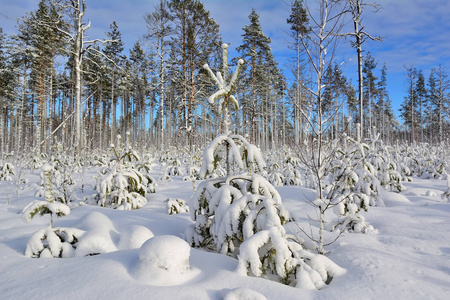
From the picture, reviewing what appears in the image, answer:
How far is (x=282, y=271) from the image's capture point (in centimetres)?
178

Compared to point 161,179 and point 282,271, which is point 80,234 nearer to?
point 282,271

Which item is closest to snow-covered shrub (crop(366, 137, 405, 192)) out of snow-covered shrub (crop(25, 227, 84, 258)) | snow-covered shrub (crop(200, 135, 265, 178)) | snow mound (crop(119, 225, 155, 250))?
snow-covered shrub (crop(200, 135, 265, 178))

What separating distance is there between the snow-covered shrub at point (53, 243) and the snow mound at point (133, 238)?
1.40 ft

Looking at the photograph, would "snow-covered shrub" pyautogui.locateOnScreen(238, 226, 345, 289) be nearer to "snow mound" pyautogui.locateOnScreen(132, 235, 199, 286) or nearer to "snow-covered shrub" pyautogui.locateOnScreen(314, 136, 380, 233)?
"snow mound" pyautogui.locateOnScreen(132, 235, 199, 286)

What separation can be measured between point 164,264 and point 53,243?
1217mm

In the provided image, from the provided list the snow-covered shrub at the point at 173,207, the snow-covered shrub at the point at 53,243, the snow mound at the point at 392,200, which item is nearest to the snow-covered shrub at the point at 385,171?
the snow mound at the point at 392,200

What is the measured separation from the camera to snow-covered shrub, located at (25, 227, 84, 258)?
2.06 metres

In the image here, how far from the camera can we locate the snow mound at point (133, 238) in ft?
8.01

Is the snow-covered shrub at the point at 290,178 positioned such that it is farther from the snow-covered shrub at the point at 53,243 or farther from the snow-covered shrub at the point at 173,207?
the snow-covered shrub at the point at 53,243

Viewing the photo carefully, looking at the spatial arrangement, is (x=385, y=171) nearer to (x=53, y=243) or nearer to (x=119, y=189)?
(x=119, y=189)

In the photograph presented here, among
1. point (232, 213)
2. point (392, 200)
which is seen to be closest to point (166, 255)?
point (232, 213)

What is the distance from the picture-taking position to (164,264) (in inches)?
67.7

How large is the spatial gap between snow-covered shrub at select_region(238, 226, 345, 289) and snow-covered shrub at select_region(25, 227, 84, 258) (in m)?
1.70

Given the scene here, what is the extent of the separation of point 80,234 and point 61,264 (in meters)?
0.56
